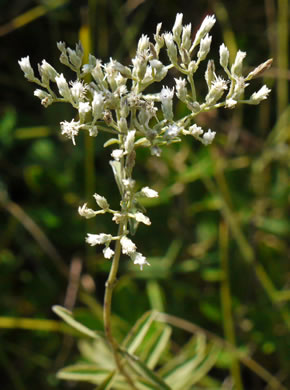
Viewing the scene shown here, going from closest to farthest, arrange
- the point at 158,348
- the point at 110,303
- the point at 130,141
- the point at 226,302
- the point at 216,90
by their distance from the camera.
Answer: the point at 130,141, the point at 216,90, the point at 110,303, the point at 158,348, the point at 226,302

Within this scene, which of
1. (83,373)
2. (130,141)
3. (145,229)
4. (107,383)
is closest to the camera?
(130,141)

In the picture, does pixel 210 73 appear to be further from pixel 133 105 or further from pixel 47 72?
pixel 47 72

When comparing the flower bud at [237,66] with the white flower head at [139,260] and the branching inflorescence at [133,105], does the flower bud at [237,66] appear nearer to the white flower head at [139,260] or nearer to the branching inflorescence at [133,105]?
the branching inflorescence at [133,105]

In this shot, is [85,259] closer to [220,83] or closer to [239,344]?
[239,344]

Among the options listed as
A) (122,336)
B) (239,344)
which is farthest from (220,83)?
(239,344)

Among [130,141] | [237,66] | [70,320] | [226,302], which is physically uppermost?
[237,66]

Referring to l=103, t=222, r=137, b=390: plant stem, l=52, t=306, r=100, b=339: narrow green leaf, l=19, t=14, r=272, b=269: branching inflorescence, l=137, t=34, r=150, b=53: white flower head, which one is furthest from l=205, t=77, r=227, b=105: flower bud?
l=52, t=306, r=100, b=339: narrow green leaf

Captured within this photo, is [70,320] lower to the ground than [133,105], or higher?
lower

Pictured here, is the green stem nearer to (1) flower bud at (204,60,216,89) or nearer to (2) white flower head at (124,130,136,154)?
(1) flower bud at (204,60,216,89)

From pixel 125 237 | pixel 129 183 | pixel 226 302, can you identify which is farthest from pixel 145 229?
pixel 129 183
